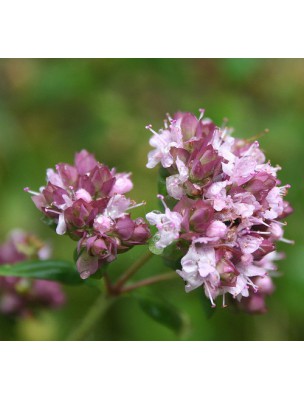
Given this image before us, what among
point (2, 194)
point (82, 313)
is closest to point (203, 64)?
point (2, 194)

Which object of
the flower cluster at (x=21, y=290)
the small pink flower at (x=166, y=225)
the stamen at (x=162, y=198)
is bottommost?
the flower cluster at (x=21, y=290)

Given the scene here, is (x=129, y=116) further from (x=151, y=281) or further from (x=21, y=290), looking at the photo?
(x=151, y=281)

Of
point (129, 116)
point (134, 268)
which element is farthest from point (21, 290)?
point (129, 116)

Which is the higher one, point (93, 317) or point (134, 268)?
point (134, 268)

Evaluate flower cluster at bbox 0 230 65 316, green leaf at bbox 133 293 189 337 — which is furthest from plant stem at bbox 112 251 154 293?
flower cluster at bbox 0 230 65 316

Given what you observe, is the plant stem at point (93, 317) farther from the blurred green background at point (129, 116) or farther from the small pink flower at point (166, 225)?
the blurred green background at point (129, 116)

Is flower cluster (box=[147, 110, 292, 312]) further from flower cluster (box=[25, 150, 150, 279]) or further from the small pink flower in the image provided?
flower cluster (box=[25, 150, 150, 279])

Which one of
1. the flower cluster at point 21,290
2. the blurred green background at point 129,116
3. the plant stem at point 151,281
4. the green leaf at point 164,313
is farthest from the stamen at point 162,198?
the blurred green background at point 129,116
